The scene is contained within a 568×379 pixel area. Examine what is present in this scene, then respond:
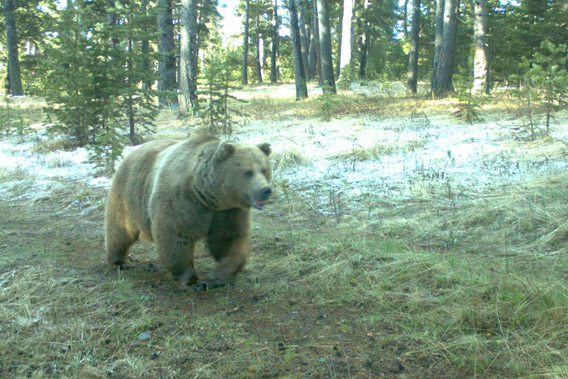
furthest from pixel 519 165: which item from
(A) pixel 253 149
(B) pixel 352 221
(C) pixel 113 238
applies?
(C) pixel 113 238

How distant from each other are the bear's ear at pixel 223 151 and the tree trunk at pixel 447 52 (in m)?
13.3

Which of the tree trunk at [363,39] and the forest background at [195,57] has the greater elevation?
the tree trunk at [363,39]

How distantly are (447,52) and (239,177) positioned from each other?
13.6 meters

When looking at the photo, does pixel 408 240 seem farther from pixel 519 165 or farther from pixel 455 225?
pixel 519 165

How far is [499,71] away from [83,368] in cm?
2335

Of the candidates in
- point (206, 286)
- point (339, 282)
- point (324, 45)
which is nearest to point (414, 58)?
point (324, 45)

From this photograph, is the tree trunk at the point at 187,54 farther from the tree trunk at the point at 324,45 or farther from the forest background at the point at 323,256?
the tree trunk at the point at 324,45

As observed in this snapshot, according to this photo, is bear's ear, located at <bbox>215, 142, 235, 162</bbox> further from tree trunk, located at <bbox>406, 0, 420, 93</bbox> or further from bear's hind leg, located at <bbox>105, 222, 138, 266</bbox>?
tree trunk, located at <bbox>406, 0, 420, 93</bbox>

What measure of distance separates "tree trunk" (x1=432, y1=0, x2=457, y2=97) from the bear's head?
43.5ft

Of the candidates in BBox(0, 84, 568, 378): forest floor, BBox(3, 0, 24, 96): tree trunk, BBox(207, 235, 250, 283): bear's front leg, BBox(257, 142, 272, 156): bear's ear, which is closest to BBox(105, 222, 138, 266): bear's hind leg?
BBox(0, 84, 568, 378): forest floor

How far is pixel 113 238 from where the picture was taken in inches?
194

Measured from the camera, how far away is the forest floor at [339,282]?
9.43 feet

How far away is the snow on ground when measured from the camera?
23.8ft

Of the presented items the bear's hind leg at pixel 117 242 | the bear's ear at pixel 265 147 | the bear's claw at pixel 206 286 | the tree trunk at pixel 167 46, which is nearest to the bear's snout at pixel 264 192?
the bear's ear at pixel 265 147
